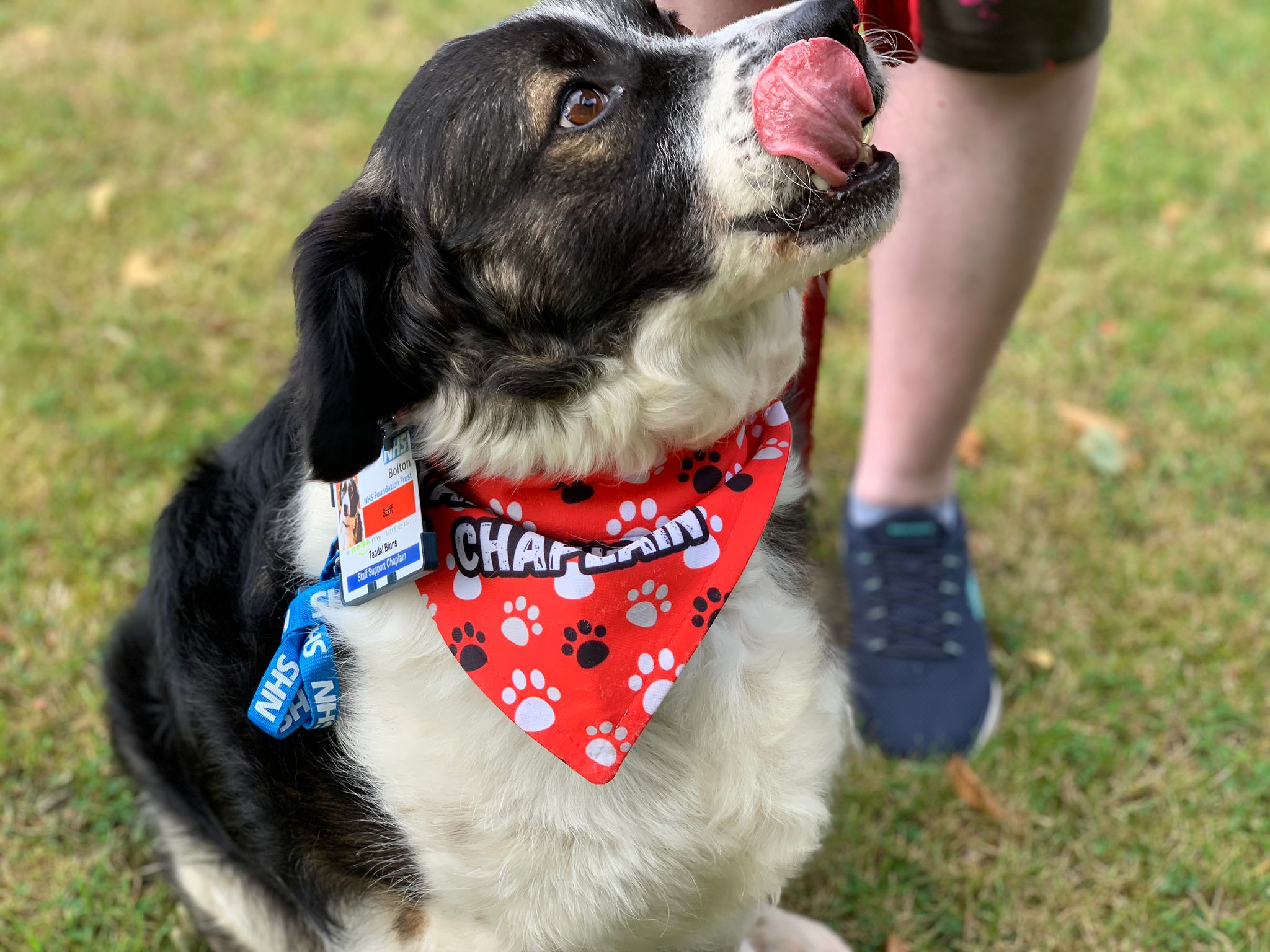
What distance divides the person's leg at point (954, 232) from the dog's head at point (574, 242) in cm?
77

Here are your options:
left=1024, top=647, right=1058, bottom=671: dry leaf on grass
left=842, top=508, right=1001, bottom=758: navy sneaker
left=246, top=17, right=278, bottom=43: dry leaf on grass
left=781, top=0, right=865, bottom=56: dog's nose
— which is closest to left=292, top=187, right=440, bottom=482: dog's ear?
left=781, top=0, right=865, bottom=56: dog's nose

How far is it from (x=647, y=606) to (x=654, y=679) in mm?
111

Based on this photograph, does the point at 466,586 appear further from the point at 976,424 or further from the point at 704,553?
the point at 976,424

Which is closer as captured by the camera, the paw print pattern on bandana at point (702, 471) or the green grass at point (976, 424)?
the paw print pattern on bandana at point (702, 471)

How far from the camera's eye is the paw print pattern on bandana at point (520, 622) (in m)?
1.70

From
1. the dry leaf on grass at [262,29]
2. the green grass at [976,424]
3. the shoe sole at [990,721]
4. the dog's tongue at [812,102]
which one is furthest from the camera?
the dry leaf on grass at [262,29]

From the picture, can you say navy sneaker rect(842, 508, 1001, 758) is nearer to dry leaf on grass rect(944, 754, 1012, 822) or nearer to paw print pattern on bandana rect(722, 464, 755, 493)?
dry leaf on grass rect(944, 754, 1012, 822)

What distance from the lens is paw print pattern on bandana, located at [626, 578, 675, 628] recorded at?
1.74 metres

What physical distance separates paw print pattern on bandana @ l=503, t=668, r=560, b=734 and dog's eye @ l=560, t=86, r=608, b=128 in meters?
0.83

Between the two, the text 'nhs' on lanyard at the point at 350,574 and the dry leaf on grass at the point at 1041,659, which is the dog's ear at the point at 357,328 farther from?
the dry leaf on grass at the point at 1041,659

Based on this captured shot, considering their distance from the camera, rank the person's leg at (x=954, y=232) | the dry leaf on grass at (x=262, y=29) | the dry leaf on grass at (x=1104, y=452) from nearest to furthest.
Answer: the person's leg at (x=954, y=232) < the dry leaf on grass at (x=1104, y=452) < the dry leaf on grass at (x=262, y=29)

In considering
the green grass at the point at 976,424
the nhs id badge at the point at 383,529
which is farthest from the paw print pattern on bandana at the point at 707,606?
the green grass at the point at 976,424

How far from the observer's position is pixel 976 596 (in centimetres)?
306

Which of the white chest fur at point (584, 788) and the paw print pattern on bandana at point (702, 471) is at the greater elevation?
the paw print pattern on bandana at point (702, 471)
